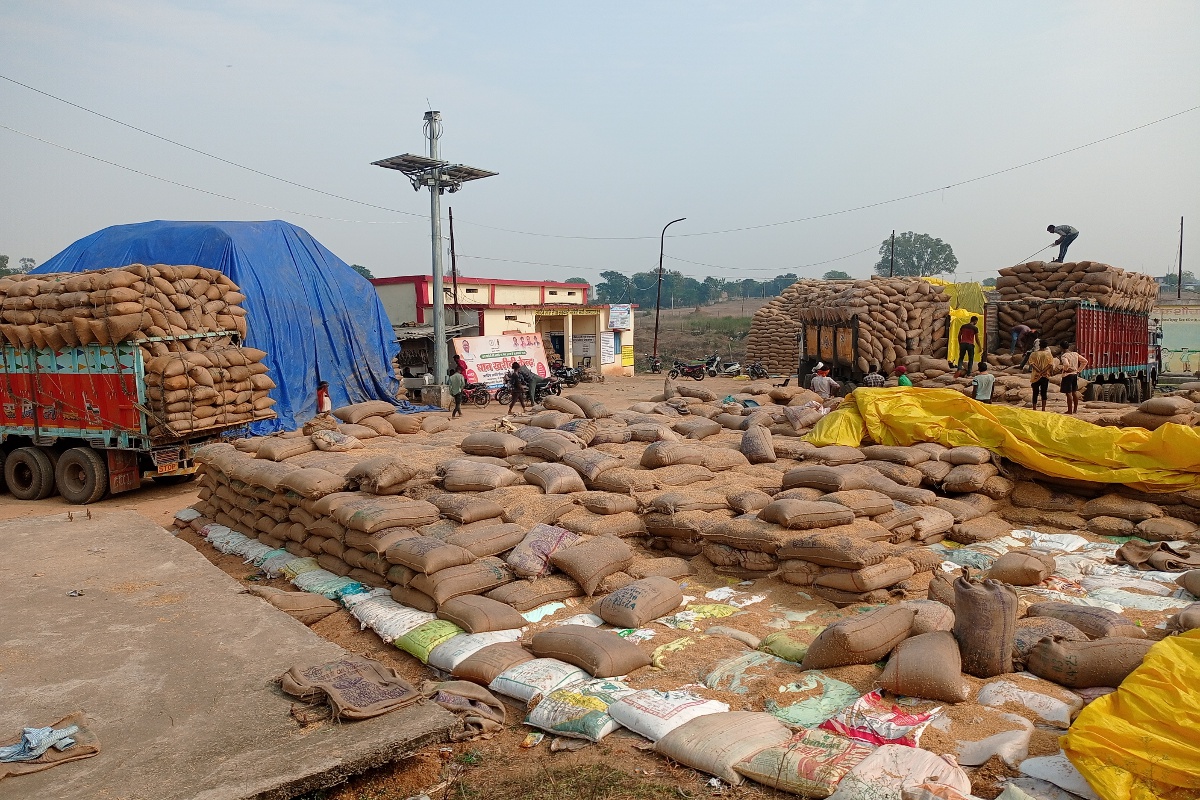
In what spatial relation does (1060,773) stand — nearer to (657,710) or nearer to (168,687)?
(657,710)

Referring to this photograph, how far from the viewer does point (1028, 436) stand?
7734mm

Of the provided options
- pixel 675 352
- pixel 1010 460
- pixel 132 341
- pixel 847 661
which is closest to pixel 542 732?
pixel 847 661

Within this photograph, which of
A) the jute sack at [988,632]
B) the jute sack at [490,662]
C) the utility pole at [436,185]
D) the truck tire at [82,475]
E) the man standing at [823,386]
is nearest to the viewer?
the jute sack at [988,632]

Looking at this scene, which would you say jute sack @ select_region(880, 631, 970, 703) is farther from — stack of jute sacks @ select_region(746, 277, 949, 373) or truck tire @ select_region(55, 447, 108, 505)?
stack of jute sacks @ select_region(746, 277, 949, 373)

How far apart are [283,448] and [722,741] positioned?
20.8 ft

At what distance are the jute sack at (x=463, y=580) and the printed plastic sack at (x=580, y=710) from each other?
152 centimetres

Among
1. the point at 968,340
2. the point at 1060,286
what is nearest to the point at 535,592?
the point at 968,340

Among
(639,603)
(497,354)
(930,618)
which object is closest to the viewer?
(930,618)

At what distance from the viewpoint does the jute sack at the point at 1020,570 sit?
5.52m

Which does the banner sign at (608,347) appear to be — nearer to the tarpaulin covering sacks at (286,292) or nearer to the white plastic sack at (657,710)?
the tarpaulin covering sacks at (286,292)

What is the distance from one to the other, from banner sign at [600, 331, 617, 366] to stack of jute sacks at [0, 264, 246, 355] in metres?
20.1

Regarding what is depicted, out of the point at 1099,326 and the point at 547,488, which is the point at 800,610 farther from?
the point at 1099,326

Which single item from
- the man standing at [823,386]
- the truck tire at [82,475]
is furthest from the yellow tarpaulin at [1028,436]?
the truck tire at [82,475]

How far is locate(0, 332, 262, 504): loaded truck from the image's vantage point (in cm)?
1031
